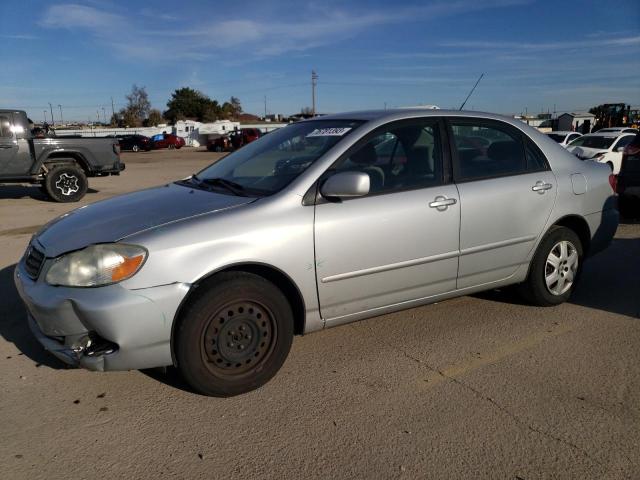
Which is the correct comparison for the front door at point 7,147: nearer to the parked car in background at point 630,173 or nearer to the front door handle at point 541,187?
the front door handle at point 541,187

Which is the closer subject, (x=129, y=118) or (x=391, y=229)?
(x=391, y=229)

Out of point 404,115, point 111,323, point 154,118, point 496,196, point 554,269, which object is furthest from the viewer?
point 154,118

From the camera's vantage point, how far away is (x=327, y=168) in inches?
131

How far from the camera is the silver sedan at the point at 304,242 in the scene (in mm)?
2820

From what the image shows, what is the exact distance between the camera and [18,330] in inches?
160

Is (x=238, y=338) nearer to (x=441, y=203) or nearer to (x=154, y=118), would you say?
(x=441, y=203)

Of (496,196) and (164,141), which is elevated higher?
(496,196)

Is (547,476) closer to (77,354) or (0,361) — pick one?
(77,354)

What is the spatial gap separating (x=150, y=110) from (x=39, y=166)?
81140mm

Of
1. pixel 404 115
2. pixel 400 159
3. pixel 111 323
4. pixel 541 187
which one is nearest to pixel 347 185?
pixel 400 159

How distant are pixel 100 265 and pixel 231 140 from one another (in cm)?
3771

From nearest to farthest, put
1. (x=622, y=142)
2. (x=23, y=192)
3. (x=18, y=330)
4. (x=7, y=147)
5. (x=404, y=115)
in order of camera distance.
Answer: (x=404, y=115), (x=18, y=330), (x=7, y=147), (x=23, y=192), (x=622, y=142)

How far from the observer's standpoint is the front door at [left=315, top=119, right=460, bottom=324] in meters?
3.27

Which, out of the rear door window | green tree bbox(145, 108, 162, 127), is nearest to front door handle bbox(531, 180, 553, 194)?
the rear door window
